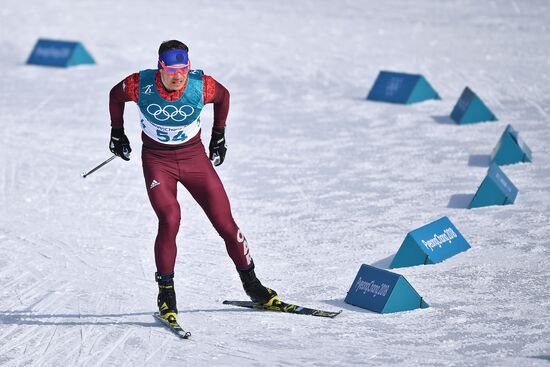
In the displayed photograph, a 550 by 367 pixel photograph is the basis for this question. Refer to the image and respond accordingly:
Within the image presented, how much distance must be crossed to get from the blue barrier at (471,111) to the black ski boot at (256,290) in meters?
6.96

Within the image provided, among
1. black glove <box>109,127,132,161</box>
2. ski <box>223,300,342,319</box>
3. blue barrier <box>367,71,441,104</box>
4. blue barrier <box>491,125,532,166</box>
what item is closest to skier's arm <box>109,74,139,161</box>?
black glove <box>109,127,132,161</box>

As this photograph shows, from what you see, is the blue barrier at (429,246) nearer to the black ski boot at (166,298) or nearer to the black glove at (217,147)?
the black glove at (217,147)

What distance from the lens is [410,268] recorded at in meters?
8.30

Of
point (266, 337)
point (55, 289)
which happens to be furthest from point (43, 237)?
point (266, 337)

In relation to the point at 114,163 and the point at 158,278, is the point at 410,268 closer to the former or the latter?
the point at 158,278

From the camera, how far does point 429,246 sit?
838cm

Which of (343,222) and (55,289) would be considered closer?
(55,289)

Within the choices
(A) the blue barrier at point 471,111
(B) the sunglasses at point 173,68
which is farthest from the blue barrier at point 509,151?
(B) the sunglasses at point 173,68

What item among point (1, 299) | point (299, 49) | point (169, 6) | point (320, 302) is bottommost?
point (169, 6)

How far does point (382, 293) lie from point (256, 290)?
2.84 ft

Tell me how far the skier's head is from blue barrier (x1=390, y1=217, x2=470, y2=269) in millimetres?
2516

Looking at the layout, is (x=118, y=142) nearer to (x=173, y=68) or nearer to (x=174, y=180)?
(x=174, y=180)

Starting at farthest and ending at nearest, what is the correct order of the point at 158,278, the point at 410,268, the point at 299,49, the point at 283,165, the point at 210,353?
the point at 299,49 → the point at 283,165 → the point at 410,268 → the point at 158,278 → the point at 210,353

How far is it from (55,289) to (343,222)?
9.71 feet
